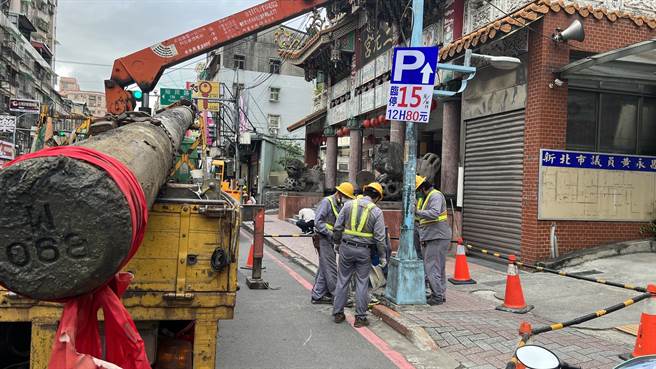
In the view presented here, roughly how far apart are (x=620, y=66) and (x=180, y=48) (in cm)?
824

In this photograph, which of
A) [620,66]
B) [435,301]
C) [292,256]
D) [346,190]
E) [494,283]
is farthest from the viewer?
[292,256]

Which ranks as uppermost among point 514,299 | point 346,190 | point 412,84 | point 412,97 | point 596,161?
point 412,84

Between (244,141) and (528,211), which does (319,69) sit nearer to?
(244,141)

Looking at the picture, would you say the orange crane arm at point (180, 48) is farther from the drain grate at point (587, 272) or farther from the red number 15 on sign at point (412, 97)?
the drain grate at point (587, 272)

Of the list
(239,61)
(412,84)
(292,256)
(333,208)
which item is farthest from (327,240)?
(239,61)

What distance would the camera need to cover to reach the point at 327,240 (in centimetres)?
757

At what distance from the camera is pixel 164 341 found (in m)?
3.90

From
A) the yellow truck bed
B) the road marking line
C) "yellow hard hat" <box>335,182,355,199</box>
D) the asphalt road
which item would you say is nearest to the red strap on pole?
the yellow truck bed

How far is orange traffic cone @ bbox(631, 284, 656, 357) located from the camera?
4547 millimetres

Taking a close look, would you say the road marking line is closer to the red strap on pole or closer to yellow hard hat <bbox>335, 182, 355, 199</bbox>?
yellow hard hat <bbox>335, 182, 355, 199</bbox>

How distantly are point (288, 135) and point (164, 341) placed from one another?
43.5 meters

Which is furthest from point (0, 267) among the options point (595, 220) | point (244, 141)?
point (244, 141)

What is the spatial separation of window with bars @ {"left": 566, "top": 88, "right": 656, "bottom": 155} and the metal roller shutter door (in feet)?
3.60

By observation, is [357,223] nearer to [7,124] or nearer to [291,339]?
[291,339]
